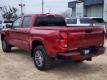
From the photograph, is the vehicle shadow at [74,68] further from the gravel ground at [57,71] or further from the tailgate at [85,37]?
the tailgate at [85,37]

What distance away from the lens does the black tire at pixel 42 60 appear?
7.90 m

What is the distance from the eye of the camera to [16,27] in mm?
10430

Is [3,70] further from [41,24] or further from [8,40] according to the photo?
[8,40]

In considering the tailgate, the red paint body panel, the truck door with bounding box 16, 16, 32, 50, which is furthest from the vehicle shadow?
the truck door with bounding box 16, 16, 32, 50

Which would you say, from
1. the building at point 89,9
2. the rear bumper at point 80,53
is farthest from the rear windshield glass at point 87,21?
the building at point 89,9

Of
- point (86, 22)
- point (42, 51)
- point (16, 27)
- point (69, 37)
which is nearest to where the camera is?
point (69, 37)

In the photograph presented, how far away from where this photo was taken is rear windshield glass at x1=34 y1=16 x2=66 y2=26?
9280 mm

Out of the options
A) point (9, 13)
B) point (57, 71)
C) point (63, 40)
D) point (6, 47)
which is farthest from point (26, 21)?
point (9, 13)

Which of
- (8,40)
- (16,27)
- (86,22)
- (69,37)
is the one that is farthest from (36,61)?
(86,22)

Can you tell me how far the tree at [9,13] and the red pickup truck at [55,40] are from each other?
54765 mm

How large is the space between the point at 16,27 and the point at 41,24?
157 centimetres

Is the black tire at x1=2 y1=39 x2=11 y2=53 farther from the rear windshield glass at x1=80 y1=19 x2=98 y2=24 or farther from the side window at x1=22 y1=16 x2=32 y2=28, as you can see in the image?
the rear windshield glass at x1=80 y1=19 x2=98 y2=24

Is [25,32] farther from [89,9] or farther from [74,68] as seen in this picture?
[89,9]

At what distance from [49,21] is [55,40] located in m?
2.42
